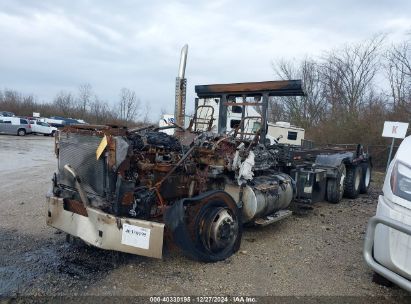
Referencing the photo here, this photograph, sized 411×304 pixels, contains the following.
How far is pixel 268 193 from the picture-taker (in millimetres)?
5363

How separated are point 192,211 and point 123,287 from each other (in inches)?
41.4

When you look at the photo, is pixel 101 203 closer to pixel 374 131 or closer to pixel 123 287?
pixel 123 287

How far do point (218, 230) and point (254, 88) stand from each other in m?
2.75

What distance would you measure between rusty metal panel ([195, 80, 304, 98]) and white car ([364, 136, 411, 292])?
2.59 m

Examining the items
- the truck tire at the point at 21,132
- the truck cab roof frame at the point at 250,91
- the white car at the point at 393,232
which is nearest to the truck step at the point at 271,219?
the truck cab roof frame at the point at 250,91

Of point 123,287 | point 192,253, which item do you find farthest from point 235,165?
point 123,287

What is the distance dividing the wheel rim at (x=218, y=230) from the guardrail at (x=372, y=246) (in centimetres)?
167

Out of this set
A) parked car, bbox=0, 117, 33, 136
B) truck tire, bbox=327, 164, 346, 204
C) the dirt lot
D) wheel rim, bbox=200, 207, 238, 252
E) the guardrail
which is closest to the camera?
the guardrail

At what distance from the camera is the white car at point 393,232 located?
9.82 feet

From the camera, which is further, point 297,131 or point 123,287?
point 297,131

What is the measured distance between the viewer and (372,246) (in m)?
3.20

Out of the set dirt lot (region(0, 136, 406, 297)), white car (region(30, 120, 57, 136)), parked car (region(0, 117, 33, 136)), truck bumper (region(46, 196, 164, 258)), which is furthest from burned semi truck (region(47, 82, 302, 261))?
white car (region(30, 120, 57, 136))

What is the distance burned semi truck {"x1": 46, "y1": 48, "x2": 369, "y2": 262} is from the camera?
3.86 meters

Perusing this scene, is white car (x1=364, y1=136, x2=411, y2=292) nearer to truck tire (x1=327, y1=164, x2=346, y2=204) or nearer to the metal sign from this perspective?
truck tire (x1=327, y1=164, x2=346, y2=204)
